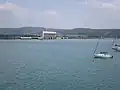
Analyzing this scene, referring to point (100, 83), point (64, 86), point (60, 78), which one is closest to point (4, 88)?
point (64, 86)

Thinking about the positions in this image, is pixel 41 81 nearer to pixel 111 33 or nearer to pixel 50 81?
pixel 50 81

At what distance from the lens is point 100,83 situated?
89.8 feet

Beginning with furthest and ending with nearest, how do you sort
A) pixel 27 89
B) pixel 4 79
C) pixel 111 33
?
pixel 111 33
pixel 4 79
pixel 27 89

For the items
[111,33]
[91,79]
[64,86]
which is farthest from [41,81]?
[111,33]

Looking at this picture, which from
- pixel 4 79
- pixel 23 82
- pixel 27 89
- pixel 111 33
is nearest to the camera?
pixel 27 89

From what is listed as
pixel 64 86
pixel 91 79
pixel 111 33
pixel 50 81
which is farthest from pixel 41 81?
pixel 111 33

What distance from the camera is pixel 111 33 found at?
176625mm

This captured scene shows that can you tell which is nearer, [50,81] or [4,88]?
[4,88]

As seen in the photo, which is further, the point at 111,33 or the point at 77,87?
the point at 111,33

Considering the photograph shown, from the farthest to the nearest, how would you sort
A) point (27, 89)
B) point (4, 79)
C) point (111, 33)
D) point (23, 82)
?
point (111, 33), point (4, 79), point (23, 82), point (27, 89)

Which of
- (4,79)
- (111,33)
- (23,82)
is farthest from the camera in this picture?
(111,33)

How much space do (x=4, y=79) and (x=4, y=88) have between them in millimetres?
4857

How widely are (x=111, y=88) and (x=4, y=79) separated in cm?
1168

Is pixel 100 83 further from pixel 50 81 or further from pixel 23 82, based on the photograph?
pixel 23 82
